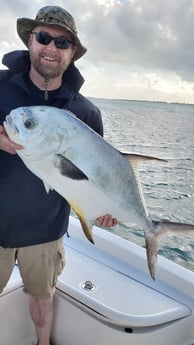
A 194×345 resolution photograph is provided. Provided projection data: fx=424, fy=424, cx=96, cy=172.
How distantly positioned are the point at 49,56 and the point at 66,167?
0.76 metres

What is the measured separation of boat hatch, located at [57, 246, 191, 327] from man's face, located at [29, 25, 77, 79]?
137cm

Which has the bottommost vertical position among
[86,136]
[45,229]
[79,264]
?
[79,264]

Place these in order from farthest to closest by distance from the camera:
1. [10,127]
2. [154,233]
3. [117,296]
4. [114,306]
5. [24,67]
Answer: [117,296] < [114,306] < [24,67] < [154,233] < [10,127]

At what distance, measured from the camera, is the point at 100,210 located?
1.99 meters

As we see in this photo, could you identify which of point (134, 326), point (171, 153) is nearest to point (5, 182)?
point (134, 326)

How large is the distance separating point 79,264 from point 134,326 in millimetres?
770

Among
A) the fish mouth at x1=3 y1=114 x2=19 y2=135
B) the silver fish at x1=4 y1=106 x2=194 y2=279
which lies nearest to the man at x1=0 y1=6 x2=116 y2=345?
the silver fish at x1=4 y1=106 x2=194 y2=279

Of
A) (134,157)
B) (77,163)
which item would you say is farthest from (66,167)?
(134,157)

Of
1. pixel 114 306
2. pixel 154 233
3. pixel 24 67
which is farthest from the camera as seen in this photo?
pixel 114 306

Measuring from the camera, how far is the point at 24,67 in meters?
2.41

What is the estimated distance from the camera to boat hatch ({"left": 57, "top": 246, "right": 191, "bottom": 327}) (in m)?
2.52

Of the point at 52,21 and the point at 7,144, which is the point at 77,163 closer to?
the point at 7,144

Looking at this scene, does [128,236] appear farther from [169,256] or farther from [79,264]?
[79,264]

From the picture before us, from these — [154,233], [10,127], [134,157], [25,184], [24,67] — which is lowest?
[154,233]
